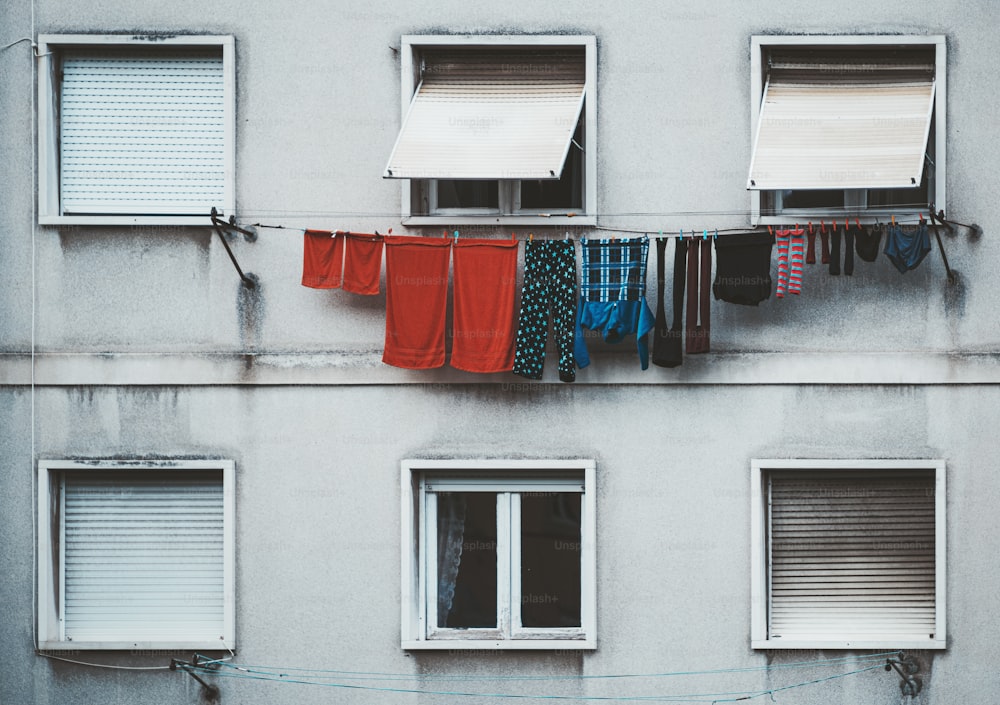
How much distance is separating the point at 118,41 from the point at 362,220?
2587mm

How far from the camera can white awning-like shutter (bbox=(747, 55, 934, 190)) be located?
905cm

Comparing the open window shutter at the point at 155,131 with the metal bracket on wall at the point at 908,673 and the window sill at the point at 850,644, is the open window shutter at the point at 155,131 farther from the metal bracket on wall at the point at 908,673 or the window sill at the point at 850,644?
the metal bracket on wall at the point at 908,673

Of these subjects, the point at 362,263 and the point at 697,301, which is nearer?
the point at 697,301

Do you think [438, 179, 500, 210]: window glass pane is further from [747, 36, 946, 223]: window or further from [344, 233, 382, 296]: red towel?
[747, 36, 946, 223]: window

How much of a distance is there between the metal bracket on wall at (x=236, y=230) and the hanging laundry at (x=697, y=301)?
12.1ft

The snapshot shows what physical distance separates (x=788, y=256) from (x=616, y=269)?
1.40 m

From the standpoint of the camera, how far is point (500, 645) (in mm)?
9461

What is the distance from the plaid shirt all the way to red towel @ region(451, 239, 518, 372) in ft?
2.11

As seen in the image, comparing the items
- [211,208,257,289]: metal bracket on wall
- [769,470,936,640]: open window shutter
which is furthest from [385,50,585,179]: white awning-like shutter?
[769,470,936,640]: open window shutter

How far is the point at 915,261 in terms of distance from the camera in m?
9.12

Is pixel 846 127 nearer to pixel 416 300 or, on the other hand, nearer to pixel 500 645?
pixel 416 300

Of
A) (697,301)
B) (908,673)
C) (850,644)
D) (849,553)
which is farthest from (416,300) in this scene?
(908,673)

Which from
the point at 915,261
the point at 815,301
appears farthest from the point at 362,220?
the point at 915,261

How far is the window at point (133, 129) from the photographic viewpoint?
9.73 metres
